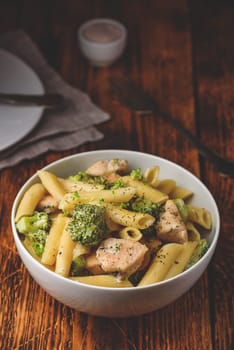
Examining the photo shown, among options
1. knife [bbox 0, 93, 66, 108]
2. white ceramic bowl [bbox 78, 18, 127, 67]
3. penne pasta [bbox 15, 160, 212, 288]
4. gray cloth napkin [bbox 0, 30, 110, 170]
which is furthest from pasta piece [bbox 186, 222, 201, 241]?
white ceramic bowl [bbox 78, 18, 127, 67]

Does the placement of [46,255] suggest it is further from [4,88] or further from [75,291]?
[4,88]

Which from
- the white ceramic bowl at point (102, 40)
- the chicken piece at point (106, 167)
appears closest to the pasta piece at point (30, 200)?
the chicken piece at point (106, 167)

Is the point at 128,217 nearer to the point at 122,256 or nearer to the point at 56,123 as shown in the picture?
the point at 122,256

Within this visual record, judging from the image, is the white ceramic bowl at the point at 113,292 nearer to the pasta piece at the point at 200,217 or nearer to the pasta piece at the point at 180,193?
the pasta piece at the point at 200,217

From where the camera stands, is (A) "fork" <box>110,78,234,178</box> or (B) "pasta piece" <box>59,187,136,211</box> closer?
(B) "pasta piece" <box>59,187,136,211</box>

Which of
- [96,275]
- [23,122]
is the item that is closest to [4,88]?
[23,122]

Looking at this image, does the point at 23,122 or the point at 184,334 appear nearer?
the point at 184,334

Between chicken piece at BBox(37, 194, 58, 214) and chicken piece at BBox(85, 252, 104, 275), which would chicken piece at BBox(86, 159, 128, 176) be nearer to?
chicken piece at BBox(37, 194, 58, 214)

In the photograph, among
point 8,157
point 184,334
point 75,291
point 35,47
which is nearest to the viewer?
point 75,291
